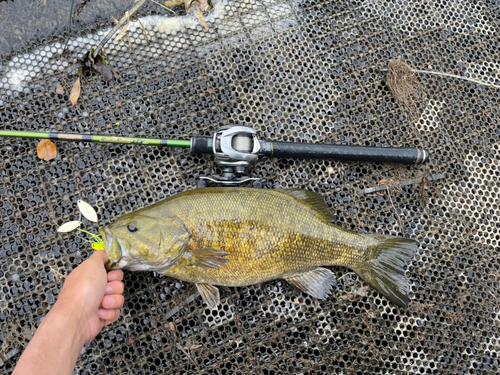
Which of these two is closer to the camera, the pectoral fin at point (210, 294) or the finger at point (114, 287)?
the finger at point (114, 287)

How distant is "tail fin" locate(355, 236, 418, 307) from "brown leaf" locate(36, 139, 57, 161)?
3.16 metres

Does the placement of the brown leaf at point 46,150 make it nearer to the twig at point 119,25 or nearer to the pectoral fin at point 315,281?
the twig at point 119,25

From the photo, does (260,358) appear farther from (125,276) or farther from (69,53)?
(69,53)

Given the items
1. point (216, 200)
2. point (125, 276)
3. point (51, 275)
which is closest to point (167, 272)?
point (125, 276)

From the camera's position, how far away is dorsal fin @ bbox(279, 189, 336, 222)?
327cm

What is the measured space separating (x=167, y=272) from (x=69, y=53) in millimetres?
2436

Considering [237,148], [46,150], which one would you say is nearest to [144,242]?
[237,148]

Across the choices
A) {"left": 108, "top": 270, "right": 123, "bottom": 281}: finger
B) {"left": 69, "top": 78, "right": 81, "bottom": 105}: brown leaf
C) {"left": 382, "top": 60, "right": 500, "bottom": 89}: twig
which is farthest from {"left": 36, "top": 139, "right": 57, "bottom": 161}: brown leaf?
{"left": 382, "top": 60, "right": 500, "bottom": 89}: twig

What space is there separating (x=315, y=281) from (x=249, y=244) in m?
0.80

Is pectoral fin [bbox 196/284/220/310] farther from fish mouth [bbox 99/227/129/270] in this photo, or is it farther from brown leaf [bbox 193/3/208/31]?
brown leaf [bbox 193/3/208/31]

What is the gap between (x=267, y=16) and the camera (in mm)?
3779

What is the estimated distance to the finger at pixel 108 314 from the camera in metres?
2.87

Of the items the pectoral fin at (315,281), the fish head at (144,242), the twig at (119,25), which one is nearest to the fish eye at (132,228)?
the fish head at (144,242)

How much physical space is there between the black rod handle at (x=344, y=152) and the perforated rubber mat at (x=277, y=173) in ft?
0.72
